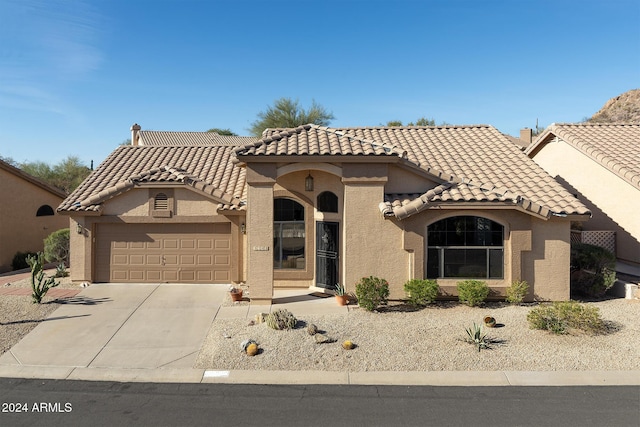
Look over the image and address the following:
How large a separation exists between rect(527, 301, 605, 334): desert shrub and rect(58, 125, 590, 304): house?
206cm

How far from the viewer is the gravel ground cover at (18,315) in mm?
9578

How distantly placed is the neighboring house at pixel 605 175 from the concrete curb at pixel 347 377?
8.51 metres

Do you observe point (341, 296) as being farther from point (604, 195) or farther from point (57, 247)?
point (57, 247)

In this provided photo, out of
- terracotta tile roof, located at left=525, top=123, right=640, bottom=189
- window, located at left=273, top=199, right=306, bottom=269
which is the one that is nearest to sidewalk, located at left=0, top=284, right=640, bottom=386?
window, located at left=273, top=199, right=306, bottom=269

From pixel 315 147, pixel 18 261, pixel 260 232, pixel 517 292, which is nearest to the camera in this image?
pixel 517 292

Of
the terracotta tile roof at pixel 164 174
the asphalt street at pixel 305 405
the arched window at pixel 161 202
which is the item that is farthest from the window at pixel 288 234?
the asphalt street at pixel 305 405

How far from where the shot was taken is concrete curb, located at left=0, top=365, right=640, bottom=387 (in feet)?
25.0

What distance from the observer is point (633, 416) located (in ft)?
21.1

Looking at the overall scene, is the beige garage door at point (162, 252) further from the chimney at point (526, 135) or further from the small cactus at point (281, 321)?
the chimney at point (526, 135)

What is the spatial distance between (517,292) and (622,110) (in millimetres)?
49005

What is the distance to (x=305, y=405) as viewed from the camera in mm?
6863

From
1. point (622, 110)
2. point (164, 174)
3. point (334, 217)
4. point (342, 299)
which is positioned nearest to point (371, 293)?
point (342, 299)

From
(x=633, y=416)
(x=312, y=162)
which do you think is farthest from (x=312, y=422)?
(x=312, y=162)

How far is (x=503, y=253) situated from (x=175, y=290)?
9608mm
